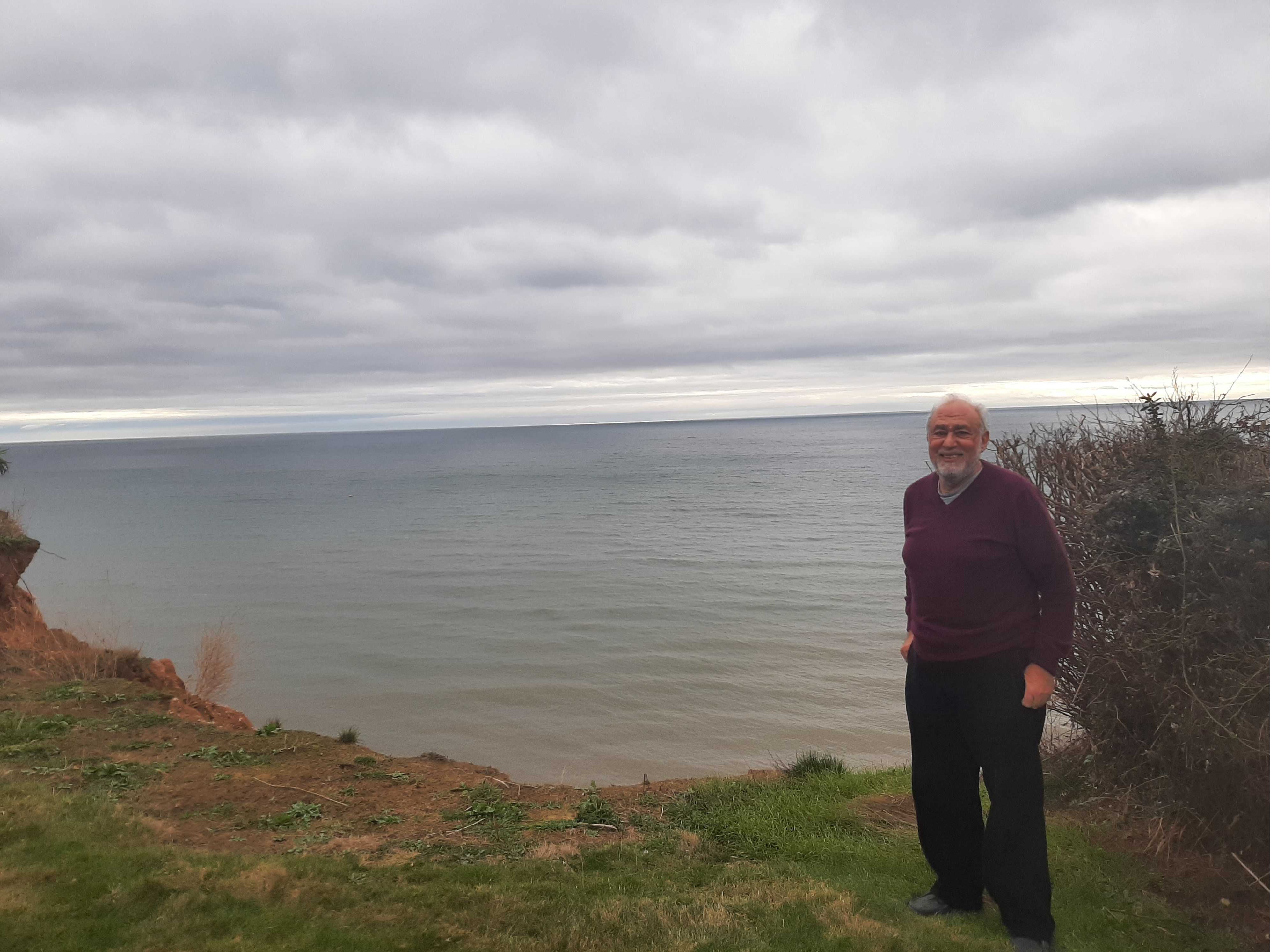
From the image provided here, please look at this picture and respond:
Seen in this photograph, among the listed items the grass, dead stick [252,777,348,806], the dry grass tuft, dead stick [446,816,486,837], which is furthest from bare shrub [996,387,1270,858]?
the dry grass tuft

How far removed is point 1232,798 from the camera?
431cm

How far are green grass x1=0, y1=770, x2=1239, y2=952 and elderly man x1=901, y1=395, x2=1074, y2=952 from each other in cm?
46

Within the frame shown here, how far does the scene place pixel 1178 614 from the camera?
171 inches

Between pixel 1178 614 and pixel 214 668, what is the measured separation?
42.7 ft

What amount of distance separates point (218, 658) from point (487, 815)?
333 inches

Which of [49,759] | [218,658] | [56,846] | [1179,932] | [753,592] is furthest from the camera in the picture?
[753,592]

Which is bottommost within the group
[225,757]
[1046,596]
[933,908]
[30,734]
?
[225,757]

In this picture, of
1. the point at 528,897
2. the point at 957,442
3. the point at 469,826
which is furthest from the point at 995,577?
the point at 469,826

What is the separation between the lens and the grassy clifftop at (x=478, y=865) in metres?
4.16

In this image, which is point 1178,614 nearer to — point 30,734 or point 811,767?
point 811,767

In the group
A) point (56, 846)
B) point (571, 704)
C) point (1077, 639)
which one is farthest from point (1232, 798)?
point (571, 704)

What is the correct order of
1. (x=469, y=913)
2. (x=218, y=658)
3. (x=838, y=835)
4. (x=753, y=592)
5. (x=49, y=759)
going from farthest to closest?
(x=753, y=592)
(x=218, y=658)
(x=49, y=759)
(x=838, y=835)
(x=469, y=913)

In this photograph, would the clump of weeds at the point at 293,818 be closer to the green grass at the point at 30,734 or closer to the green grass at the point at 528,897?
the green grass at the point at 528,897

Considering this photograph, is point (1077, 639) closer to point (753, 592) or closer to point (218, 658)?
point (218, 658)
